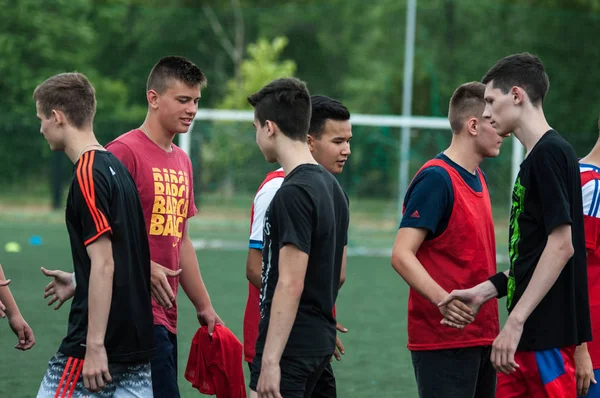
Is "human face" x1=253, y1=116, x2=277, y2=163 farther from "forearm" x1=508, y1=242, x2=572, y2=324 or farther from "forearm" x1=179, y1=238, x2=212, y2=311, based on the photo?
"forearm" x1=179, y1=238, x2=212, y2=311

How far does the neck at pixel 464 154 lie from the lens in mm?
4469

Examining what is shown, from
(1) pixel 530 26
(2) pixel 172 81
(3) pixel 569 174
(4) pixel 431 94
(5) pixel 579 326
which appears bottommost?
(5) pixel 579 326

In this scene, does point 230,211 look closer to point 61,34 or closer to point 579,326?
point 61,34

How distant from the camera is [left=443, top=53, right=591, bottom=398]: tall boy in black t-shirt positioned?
3.77 metres

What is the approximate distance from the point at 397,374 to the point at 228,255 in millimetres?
10892

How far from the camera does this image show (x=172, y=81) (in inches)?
197

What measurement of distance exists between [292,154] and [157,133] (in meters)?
1.41

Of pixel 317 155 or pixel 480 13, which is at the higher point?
pixel 480 13

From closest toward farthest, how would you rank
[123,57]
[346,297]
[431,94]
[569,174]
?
[569,174]
[346,297]
[431,94]
[123,57]

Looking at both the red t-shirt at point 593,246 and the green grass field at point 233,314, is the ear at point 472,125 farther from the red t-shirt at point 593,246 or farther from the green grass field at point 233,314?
the green grass field at point 233,314

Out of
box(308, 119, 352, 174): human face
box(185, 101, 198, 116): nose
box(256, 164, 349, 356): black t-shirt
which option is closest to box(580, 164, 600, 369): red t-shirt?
box(308, 119, 352, 174): human face

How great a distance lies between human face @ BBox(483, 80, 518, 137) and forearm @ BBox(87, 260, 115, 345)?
182 centimetres

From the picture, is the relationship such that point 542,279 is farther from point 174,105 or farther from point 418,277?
point 174,105

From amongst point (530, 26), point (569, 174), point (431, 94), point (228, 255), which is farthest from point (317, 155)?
point (530, 26)
